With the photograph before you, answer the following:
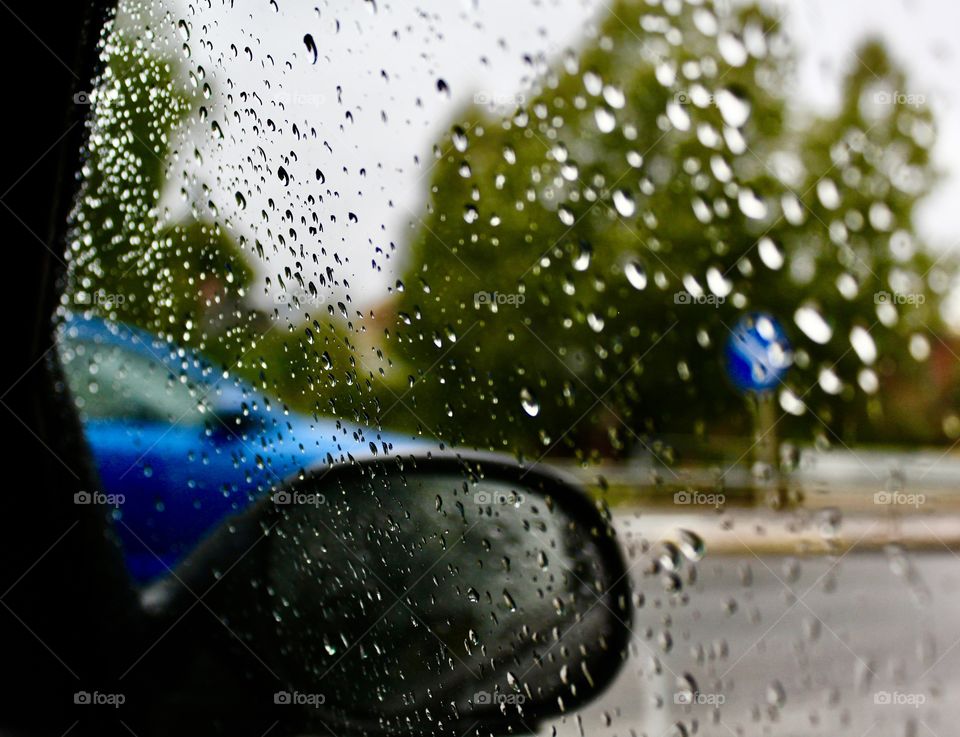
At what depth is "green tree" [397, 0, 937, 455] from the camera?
91 centimetres

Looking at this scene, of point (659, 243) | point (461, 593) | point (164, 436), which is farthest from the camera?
point (164, 436)

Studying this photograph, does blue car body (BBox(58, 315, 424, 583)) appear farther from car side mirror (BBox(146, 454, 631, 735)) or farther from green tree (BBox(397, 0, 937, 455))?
green tree (BBox(397, 0, 937, 455))

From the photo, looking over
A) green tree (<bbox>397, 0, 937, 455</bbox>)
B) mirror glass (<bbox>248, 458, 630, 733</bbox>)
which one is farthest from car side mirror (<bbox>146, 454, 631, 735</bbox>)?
green tree (<bbox>397, 0, 937, 455</bbox>)

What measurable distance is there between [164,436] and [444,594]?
1.02 m

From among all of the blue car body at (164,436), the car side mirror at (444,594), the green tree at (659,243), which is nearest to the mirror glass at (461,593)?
the car side mirror at (444,594)

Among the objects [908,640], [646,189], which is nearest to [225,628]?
[646,189]

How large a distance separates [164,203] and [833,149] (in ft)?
5.27

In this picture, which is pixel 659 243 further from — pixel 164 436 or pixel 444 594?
pixel 164 436

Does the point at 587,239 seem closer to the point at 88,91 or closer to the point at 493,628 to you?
the point at 493,628

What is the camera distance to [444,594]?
1466mm

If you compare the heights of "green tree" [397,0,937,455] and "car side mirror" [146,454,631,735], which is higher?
"green tree" [397,0,937,455]

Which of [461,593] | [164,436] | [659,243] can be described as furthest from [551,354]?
[164,436]

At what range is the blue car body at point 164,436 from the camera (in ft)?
6.37

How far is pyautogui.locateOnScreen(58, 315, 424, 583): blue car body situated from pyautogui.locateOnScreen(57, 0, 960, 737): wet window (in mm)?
11
